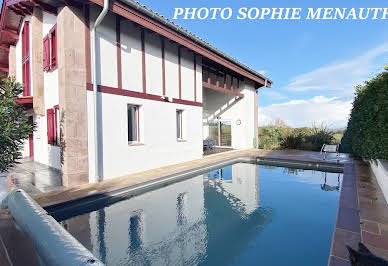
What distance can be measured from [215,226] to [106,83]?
18.2 feet

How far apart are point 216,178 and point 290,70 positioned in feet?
60.8

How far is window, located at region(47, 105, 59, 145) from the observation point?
7430 mm

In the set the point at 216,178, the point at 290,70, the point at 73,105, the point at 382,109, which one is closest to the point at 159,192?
the point at 216,178

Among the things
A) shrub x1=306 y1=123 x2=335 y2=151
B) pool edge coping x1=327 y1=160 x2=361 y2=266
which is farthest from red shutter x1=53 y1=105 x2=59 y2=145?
shrub x1=306 y1=123 x2=335 y2=151

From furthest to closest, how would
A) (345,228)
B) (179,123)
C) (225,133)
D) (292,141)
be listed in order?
1. (225,133)
2. (292,141)
3. (179,123)
4. (345,228)

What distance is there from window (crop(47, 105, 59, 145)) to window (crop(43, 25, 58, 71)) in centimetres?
147

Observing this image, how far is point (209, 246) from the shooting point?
365 cm

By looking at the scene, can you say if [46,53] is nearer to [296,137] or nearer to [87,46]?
[87,46]

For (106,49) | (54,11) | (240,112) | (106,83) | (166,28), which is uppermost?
(166,28)

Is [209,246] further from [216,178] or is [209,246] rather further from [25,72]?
[25,72]

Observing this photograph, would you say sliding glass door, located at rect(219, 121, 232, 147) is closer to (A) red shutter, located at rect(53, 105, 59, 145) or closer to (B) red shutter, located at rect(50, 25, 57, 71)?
(A) red shutter, located at rect(53, 105, 59, 145)

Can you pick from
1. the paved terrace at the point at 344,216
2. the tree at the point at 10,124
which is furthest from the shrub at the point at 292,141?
the tree at the point at 10,124

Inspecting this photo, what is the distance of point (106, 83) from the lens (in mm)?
6902

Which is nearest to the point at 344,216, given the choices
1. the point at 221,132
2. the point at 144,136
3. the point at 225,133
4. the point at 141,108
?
the point at 144,136
